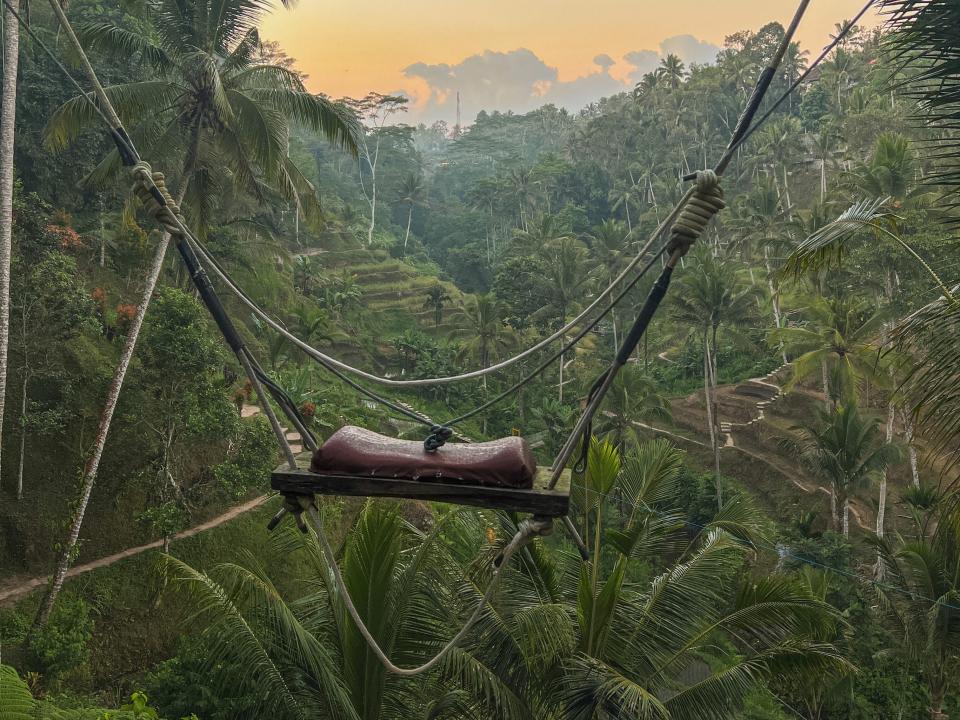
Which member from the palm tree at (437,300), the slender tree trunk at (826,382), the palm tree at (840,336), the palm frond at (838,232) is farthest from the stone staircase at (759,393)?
the palm frond at (838,232)

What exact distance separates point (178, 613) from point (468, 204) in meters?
35.3

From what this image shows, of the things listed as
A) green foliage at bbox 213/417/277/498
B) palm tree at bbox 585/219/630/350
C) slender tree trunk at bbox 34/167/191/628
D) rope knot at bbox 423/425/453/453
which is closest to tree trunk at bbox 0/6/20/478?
Answer: slender tree trunk at bbox 34/167/191/628

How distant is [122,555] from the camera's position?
9.84m

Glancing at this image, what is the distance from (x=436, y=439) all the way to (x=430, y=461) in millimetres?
131

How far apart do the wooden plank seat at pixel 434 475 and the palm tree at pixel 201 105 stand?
6815mm

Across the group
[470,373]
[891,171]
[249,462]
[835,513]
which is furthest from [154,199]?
[891,171]

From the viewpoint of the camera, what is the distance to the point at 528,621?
4.73 meters

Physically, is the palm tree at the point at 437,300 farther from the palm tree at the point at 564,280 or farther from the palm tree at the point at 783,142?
the palm tree at the point at 783,142

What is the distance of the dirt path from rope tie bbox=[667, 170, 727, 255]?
926 centimetres

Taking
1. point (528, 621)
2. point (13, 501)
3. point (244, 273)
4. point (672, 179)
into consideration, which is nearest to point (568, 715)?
point (528, 621)

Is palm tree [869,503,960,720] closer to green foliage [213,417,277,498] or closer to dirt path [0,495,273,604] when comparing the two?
green foliage [213,417,277,498]

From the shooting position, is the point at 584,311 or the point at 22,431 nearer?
the point at 584,311

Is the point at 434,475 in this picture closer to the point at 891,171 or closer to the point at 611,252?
the point at 891,171

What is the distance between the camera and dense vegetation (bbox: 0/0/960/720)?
500cm
